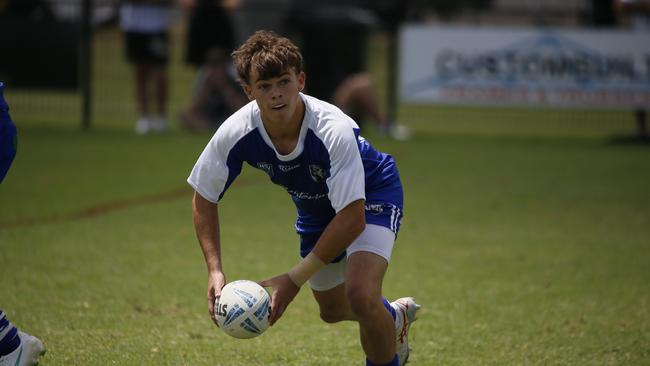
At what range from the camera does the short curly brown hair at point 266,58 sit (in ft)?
14.0

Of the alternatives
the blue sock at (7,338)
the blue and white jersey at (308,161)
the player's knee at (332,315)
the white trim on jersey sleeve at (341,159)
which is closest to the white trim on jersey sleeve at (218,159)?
the blue and white jersey at (308,161)

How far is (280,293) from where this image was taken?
411 cm

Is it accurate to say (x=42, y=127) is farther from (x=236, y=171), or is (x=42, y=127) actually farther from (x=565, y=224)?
(x=236, y=171)

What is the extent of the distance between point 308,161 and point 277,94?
1.15ft

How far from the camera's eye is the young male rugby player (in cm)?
423

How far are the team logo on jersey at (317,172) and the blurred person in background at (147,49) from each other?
10853mm

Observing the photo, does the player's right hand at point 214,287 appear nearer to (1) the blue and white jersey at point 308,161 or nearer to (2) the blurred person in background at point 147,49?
(1) the blue and white jersey at point 308,161

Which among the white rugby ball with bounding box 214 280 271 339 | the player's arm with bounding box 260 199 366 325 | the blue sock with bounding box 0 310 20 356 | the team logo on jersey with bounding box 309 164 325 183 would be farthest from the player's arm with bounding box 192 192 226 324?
the blue sock with bounding box 0 310 20 356

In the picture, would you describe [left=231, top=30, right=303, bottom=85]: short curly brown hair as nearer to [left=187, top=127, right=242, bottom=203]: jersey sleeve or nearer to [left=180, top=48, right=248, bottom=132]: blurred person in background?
[left=187, top=127, right=242, bottom=203]: jersey sleeve

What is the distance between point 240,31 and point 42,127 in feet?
12.5

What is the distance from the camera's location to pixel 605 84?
49.3 ft

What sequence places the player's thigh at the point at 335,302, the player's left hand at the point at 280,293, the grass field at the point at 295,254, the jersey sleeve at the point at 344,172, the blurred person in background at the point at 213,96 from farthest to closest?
1. the blurred person in background at the point at 213,96
2. the grass field at the point at 295,254
3. the player's thigh at the point at 335,302
4. the jersey sleeve at the point at 344,172
5. the player's left hand at the point at 280,293

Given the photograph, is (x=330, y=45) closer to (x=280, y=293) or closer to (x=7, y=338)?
(x=7, y=338)

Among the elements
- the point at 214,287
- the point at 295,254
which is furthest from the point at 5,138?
the point at 295,254
